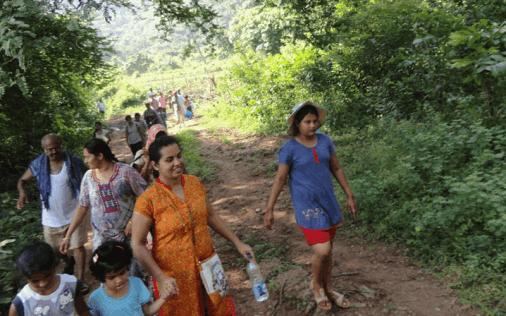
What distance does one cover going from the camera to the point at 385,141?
658cm

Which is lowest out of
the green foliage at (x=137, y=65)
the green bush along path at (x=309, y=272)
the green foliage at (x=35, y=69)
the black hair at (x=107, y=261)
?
the green bush along path at (x=309, y=272)

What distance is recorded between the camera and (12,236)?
5.07 metres

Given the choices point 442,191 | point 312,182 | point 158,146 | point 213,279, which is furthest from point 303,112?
point 442,191

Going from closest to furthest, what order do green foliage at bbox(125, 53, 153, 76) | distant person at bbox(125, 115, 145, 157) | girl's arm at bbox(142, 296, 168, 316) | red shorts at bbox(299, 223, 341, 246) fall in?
girl's arm at bbox(142, 296, 168, 316) < red shorts at bbox(299, 223, 341, 246) < distant person at bbox(125, 115, 145, 157) < green foliage at bbox(125, 53, 153, 76)

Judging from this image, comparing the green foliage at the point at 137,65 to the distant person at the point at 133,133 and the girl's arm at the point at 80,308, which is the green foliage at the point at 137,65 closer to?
the distant person at the point at 133,133

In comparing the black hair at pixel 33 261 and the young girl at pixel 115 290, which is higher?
the black hair at pixel 33 261

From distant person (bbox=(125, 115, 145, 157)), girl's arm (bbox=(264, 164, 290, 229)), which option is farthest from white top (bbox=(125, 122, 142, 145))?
girl's arm (bbox=(264, 164, 290, 229))

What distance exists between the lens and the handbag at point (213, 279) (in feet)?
7.77

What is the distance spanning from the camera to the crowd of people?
2.21 metres

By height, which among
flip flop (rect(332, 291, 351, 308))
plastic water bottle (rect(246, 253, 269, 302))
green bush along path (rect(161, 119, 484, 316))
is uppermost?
plastic water bottle (rect(246, 253, 269, 302))

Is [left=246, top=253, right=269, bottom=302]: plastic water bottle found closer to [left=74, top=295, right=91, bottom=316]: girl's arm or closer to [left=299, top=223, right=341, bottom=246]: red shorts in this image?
[left=299, top=223, right=341, bottom=246]: red shorts

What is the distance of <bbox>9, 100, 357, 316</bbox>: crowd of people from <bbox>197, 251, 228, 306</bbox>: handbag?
2 centimetres

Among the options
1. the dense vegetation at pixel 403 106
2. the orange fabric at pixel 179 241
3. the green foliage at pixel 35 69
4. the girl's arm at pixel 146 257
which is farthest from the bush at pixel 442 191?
the green foliage at pixel 35 69

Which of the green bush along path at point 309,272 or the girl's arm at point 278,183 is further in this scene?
the green bush along path at point 309,272
